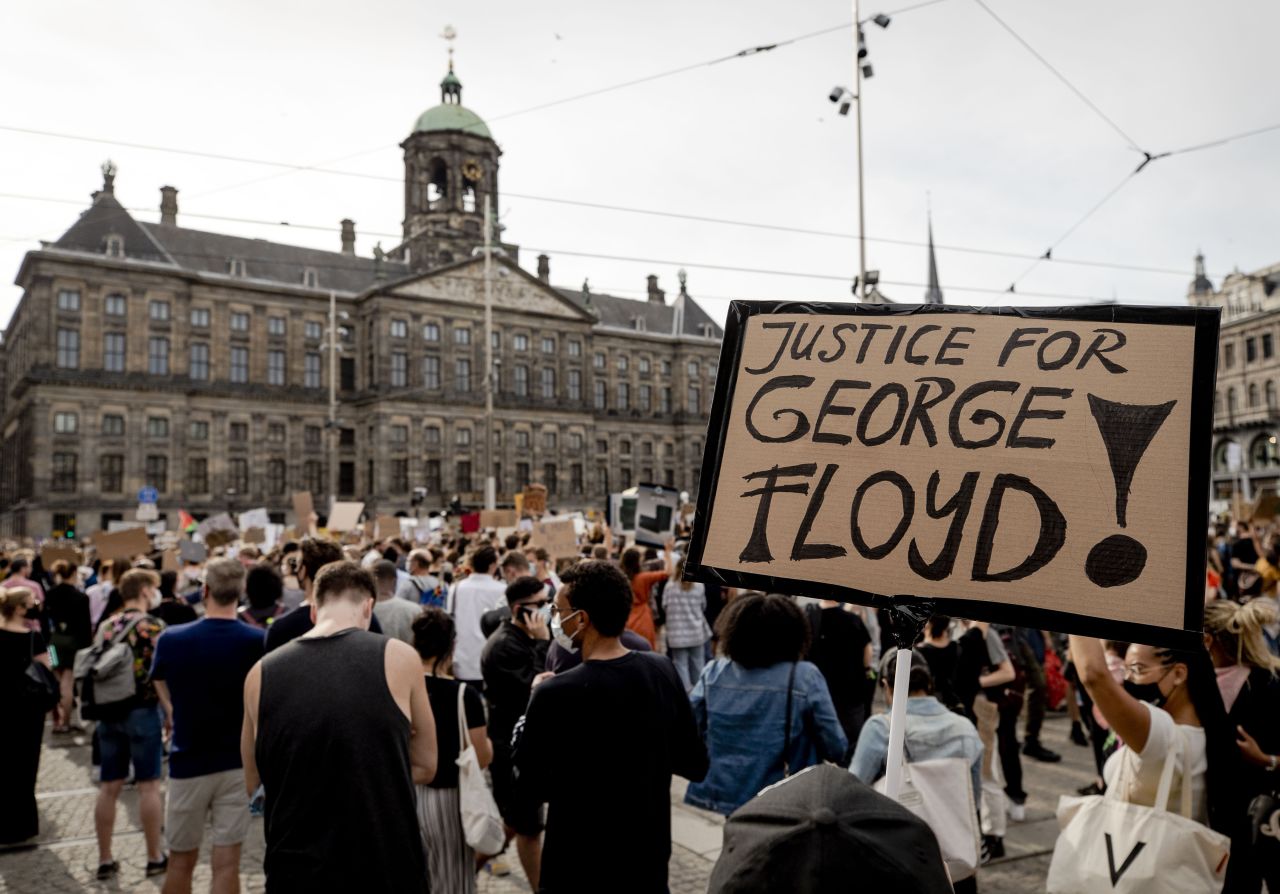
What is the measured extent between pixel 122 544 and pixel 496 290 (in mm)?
46893

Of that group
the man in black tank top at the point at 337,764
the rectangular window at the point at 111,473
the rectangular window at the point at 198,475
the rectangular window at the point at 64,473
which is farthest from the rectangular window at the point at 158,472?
the man in black tank top at the point at 337,764

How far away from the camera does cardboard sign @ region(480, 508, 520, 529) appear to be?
17344mm

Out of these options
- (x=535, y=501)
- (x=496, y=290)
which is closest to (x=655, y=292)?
(x=496, y=290)

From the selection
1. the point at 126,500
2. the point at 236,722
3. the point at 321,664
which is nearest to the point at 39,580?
the point at 236,722

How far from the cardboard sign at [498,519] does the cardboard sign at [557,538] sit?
17.2 feet

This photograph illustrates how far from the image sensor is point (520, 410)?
5850 centimetres

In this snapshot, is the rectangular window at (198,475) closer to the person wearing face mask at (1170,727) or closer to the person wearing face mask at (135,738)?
the person wearing face mask at (135,738)

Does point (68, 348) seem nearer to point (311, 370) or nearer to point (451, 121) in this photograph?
point (311, 370)

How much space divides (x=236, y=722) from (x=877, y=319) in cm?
358

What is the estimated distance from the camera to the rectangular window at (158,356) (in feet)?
159

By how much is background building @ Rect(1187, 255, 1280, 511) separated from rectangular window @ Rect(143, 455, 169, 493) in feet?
207

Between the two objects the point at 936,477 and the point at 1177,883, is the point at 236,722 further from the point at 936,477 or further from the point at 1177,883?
the point at 1177,883

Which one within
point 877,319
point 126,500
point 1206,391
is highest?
point 877,319

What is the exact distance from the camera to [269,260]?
176 feet
